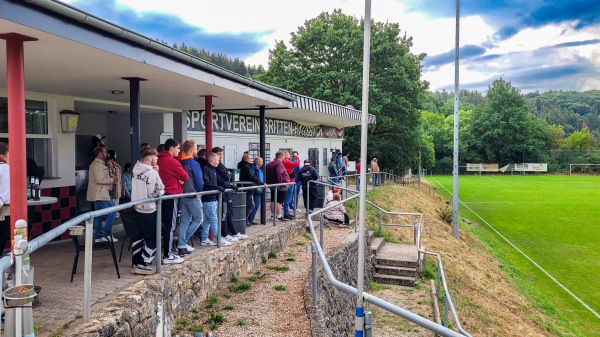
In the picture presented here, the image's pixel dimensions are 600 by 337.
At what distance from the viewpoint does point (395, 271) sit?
1238 cm

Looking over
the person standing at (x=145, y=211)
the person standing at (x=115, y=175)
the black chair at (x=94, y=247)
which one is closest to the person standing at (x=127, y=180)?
the person standing at (x=115, y=175)

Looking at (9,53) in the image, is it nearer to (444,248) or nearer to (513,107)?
(444,248)

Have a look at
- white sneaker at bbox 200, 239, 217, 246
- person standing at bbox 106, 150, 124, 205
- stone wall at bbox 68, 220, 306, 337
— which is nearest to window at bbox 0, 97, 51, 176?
person standing at bbox 106, 150, 124, 205

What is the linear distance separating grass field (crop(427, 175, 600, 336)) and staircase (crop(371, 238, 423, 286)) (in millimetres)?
4754

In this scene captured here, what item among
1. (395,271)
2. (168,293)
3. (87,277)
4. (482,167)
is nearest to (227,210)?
(168,293)

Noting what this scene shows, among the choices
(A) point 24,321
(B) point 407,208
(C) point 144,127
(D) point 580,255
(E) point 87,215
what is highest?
(C) point 144,127

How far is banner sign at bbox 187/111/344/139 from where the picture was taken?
1370 centimetres

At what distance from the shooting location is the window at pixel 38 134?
27.0 ft

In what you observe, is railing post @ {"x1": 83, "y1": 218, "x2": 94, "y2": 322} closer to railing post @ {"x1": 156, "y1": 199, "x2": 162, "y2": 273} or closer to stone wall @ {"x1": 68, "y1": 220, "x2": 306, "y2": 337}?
stone wall @ {"x1": 68, "y1": 220, "x2": 306, "y2": 337}

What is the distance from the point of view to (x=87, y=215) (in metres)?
4.32

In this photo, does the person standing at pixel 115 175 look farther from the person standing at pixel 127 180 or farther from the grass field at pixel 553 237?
the grass field at pixel 553 237

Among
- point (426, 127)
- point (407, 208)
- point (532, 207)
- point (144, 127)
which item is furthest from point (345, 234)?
point (426, 127)

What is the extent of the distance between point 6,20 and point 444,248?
1586cm

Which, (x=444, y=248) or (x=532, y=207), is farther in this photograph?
(x=532, y=207)
